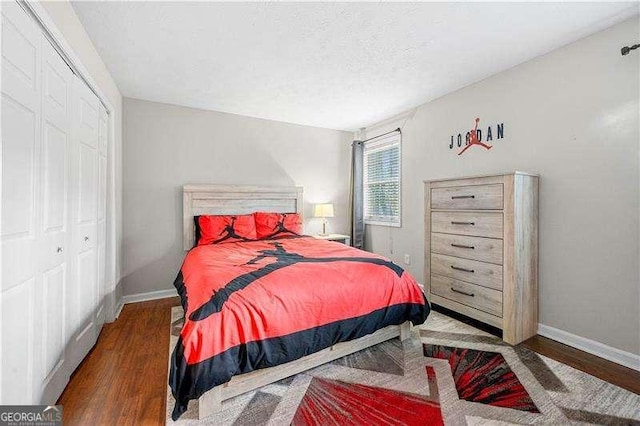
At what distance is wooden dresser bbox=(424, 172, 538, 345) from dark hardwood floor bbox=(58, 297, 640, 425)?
0.31 metres

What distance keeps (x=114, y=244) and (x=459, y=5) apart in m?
3.47

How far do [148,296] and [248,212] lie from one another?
1.53 metres

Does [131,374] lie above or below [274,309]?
below

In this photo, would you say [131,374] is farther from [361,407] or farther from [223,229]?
[223,229]

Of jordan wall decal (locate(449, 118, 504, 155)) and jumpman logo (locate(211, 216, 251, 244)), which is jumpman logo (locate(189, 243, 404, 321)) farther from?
jordan wall decal (locate(449, 118, 504, 155))

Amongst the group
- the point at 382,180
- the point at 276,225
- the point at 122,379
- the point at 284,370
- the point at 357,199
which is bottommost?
the point at 122,379

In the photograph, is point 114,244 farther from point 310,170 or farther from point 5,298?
point 310,170

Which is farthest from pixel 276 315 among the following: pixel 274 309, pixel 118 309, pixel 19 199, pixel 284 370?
pixel 118 309

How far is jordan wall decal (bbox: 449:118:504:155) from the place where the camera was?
104 inches

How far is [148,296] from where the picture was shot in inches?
127

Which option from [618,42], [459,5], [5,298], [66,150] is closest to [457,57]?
[459,5]

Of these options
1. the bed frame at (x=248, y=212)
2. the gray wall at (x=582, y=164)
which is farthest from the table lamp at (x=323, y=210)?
the gray wall at (x=582, y=164)

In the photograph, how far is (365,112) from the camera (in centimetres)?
368

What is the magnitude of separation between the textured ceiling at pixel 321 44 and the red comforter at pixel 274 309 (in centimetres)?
172
